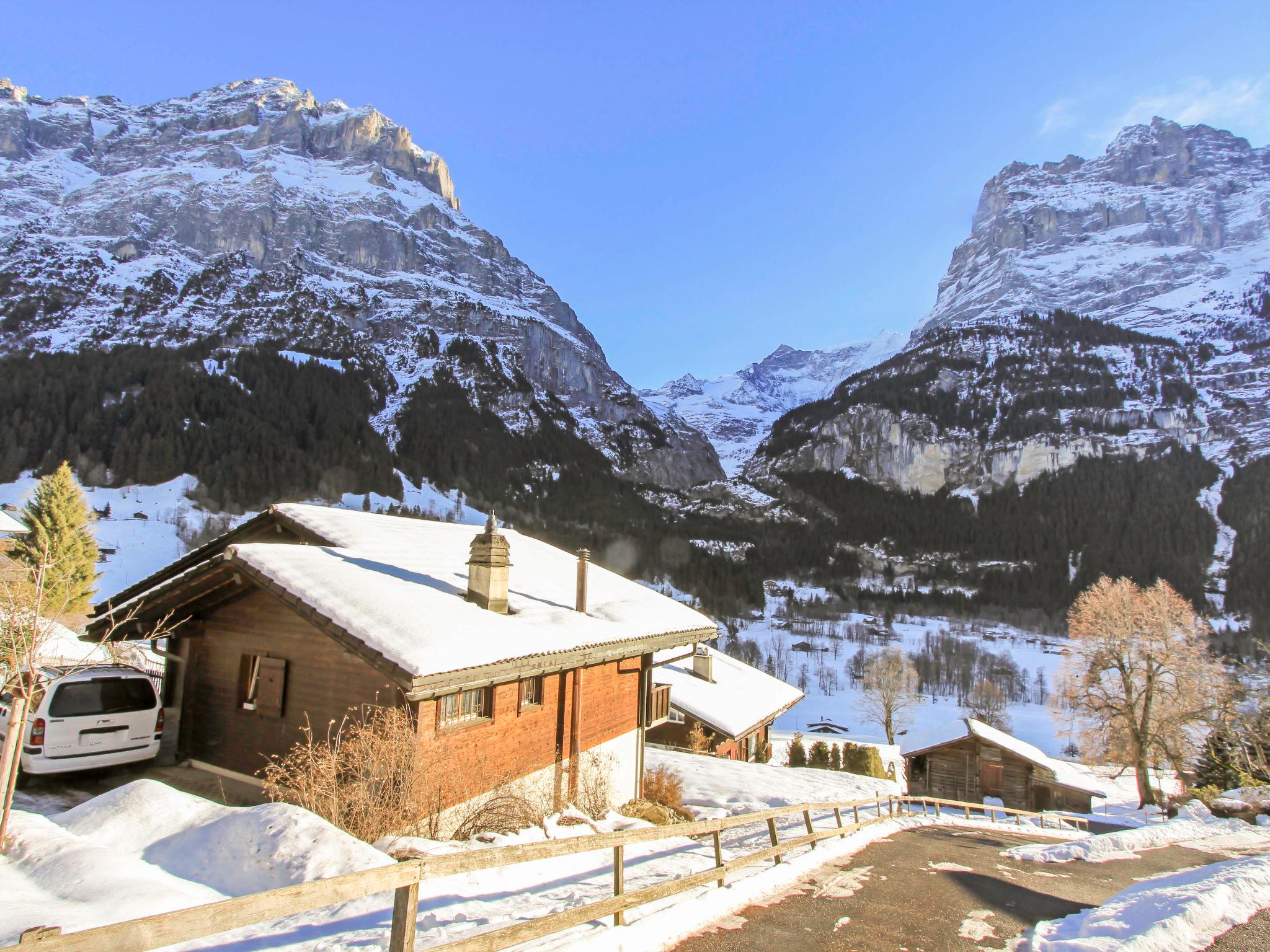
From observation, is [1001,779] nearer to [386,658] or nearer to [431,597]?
[431,597]

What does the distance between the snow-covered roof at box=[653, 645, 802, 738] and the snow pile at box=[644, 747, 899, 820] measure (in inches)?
121

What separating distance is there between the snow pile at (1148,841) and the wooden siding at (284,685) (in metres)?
11.5

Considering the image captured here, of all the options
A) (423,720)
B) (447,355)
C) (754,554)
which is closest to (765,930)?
(423,720)

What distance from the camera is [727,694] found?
3156 cm

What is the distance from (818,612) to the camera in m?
138

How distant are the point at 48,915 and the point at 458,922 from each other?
295cm

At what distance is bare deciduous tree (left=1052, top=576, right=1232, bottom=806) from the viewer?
33094 millimetres

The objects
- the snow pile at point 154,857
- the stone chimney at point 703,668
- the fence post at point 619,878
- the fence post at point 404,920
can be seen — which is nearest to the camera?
the fence post at point 404,920

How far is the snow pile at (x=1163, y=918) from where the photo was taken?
6.37m

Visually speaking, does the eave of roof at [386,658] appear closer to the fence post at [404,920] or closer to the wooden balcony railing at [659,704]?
the fence post at [404,920]

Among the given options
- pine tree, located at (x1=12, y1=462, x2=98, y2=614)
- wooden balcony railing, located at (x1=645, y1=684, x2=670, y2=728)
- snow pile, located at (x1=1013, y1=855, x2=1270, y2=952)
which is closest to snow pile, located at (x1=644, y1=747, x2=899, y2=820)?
wooden balcony railing, located at (x1=645, y1=684, x2=670, y2=728)

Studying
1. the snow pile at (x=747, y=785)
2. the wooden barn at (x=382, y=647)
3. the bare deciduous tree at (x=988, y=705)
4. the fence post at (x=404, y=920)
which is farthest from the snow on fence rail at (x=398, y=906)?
the bare deciduous tree at (x=988, y=705)

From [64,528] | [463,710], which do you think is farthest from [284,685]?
[64,528]

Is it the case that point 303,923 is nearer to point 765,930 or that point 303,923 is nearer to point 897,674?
point 765,930
